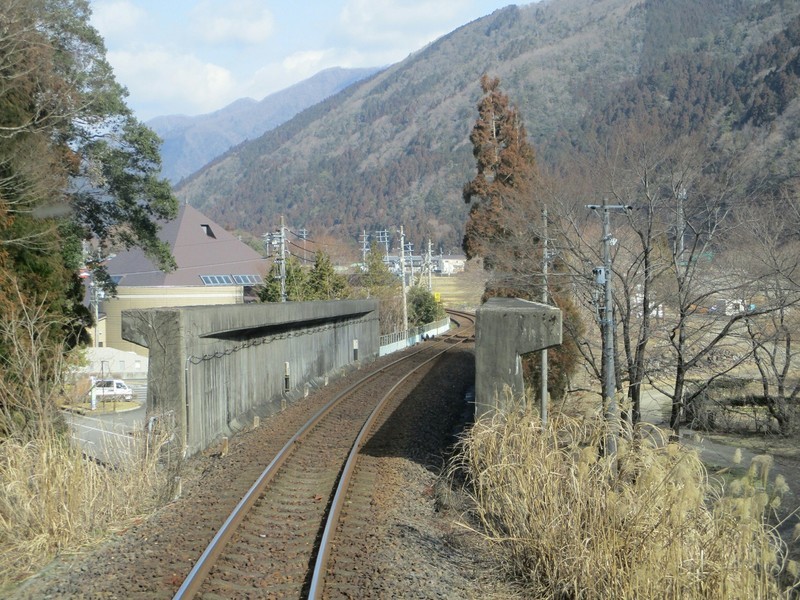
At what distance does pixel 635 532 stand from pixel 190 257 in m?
54.0

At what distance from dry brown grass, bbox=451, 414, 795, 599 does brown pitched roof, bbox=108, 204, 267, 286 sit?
47597 millimetres

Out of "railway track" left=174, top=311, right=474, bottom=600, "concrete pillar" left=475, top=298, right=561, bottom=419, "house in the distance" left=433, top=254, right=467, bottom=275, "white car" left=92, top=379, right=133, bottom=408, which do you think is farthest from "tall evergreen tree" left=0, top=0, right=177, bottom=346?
"house in the distance" left=433, top=254, right=467, bottom=275

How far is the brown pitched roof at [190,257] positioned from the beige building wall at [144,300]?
26.7 inches

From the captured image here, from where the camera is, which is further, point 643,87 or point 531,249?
point 643,87

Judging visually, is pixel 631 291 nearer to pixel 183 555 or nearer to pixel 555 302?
pixel 555 302

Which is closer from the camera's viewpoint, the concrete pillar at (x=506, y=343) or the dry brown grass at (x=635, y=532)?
the dry brown grass at (x=635, y=532)

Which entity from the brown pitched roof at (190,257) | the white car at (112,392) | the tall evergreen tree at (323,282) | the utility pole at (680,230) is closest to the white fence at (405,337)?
the tall evergreen tree at (323,282)

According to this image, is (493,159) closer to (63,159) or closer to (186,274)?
(63,159)

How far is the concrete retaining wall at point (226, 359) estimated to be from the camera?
12.4 m

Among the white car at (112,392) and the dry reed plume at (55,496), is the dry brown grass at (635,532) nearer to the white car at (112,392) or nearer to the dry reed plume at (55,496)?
the dry reed plume at (55,496)

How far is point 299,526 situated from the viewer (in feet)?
29.2

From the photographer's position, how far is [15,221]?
14.1 meters

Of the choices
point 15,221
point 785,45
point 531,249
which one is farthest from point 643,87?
point 15,221

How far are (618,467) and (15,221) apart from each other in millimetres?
11638
